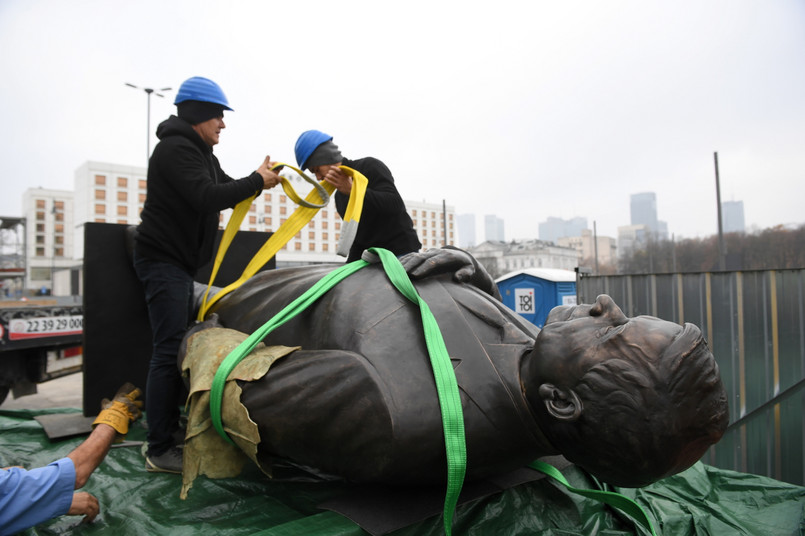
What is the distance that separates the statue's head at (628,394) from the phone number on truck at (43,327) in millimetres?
6387

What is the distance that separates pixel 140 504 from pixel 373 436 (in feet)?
3.98

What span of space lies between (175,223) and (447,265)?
1.48 meters

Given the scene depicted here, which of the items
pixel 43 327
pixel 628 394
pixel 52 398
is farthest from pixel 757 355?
pixel 52 398

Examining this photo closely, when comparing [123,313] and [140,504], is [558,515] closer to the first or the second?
[140,504]

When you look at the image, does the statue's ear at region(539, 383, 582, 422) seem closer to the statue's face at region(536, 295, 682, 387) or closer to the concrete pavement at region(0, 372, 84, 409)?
the statue's face at region(536, 295, 682, 387)

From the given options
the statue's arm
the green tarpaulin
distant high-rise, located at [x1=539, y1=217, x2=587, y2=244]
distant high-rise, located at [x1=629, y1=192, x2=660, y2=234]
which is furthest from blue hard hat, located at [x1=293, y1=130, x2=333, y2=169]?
distant high-rise, located at [x1=539, y1=217, x2=587, y2=244]

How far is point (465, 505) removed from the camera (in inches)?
Answer: 72.2

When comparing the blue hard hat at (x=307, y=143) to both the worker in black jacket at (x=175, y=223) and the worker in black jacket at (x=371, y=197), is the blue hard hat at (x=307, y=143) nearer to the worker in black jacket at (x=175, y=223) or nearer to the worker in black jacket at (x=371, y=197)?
the worker in black jacket at (x=371, y=197)

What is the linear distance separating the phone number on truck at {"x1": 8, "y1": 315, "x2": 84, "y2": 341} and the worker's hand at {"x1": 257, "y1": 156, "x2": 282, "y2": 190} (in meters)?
4.96

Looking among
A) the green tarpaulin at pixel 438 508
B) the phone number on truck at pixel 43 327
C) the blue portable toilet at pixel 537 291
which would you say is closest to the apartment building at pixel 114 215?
the blue portable toilet at pixel 537 291

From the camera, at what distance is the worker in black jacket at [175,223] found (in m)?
2.44

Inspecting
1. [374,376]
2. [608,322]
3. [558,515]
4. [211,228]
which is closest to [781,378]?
[558,515]

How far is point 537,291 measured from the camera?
30.2 feet

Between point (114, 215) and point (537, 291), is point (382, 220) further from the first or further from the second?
point (114, 215)
